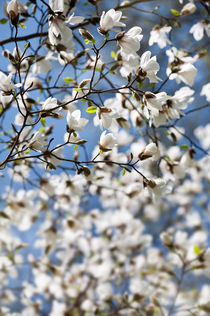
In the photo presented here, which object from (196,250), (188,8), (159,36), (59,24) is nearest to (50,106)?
(59,24)

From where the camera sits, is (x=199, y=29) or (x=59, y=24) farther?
(x=199, y=29)

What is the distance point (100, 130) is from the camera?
1041 millimetres

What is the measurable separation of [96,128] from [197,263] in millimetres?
663

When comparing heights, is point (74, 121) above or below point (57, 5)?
below

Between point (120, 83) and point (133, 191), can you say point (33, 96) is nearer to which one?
point (120, 83)

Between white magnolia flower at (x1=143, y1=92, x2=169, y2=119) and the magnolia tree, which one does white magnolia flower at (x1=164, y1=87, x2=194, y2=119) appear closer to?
the magnolia tree

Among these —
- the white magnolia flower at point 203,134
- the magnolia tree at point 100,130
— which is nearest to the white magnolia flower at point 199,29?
the magnolia tree at point 100,130

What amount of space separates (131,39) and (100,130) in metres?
0.38

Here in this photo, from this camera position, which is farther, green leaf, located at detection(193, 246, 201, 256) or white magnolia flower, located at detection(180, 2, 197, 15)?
green leaf, located at detection(193, 246, 201, 256)

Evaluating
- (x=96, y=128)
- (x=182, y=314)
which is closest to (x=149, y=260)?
(x=182, y=314)

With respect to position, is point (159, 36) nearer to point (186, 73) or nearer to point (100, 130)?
point (186, 73)

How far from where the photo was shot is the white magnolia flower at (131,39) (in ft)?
2.36

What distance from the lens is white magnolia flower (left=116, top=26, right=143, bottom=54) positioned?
718 millimetres

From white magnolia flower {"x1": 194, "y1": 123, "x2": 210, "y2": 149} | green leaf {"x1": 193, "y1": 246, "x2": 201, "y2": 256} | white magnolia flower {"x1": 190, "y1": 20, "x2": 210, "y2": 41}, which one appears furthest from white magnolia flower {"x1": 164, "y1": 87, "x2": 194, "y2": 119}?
white magnolia flower {"x1": 194, "y1": 123, "x2": 210, "y2": 149}
